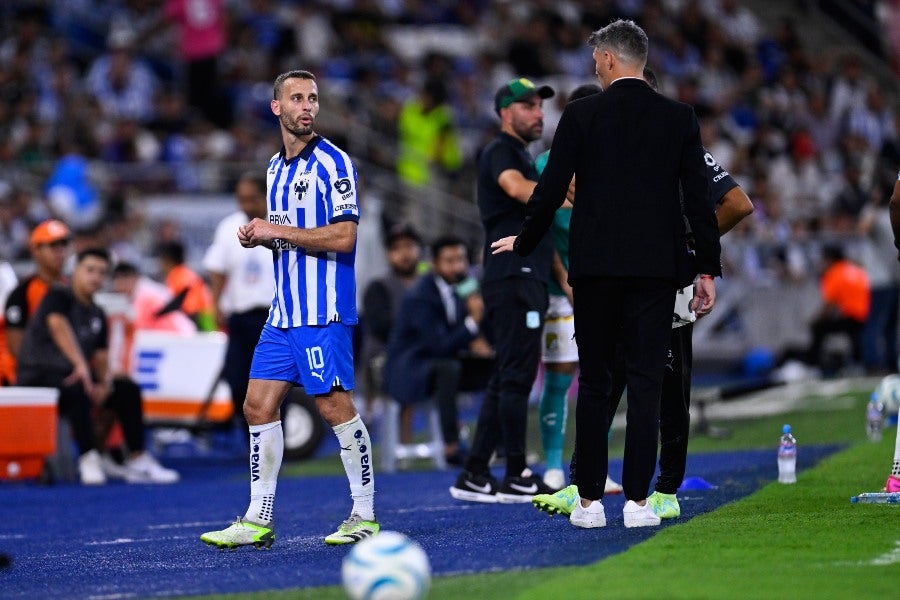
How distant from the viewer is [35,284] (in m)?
14.0

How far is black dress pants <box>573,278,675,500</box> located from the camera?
24.8 ft

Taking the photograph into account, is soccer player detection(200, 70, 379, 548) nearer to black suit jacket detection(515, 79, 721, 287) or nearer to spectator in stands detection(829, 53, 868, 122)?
black suit jacket detection(515, 79, 721, 287)

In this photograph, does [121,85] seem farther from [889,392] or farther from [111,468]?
[889,392]

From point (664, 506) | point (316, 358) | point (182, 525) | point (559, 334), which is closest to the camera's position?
point (316, 358)

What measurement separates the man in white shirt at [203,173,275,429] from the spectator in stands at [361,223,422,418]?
222 cm

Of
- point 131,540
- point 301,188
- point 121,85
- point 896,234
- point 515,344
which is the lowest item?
point 131,540

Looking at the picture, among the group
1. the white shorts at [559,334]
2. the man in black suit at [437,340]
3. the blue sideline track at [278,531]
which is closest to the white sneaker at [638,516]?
the blue sideline track at [278,531]

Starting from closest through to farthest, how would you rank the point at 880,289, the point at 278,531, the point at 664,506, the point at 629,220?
the point at 629,220
the point at 664,506
the point at 278,531
the point at 880,289

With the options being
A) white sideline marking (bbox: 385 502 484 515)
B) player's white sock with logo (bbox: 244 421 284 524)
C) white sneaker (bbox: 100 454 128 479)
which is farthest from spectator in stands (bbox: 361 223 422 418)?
player's white sock with logo (bbox: 244 421 284 524)

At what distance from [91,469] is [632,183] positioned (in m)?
7.84

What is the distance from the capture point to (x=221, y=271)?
44.5 ft

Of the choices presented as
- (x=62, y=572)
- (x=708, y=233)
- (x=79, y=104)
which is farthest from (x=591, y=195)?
(x=79, y=104)

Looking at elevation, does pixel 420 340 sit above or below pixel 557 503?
above

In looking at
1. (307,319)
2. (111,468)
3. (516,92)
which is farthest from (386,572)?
(111,468)
